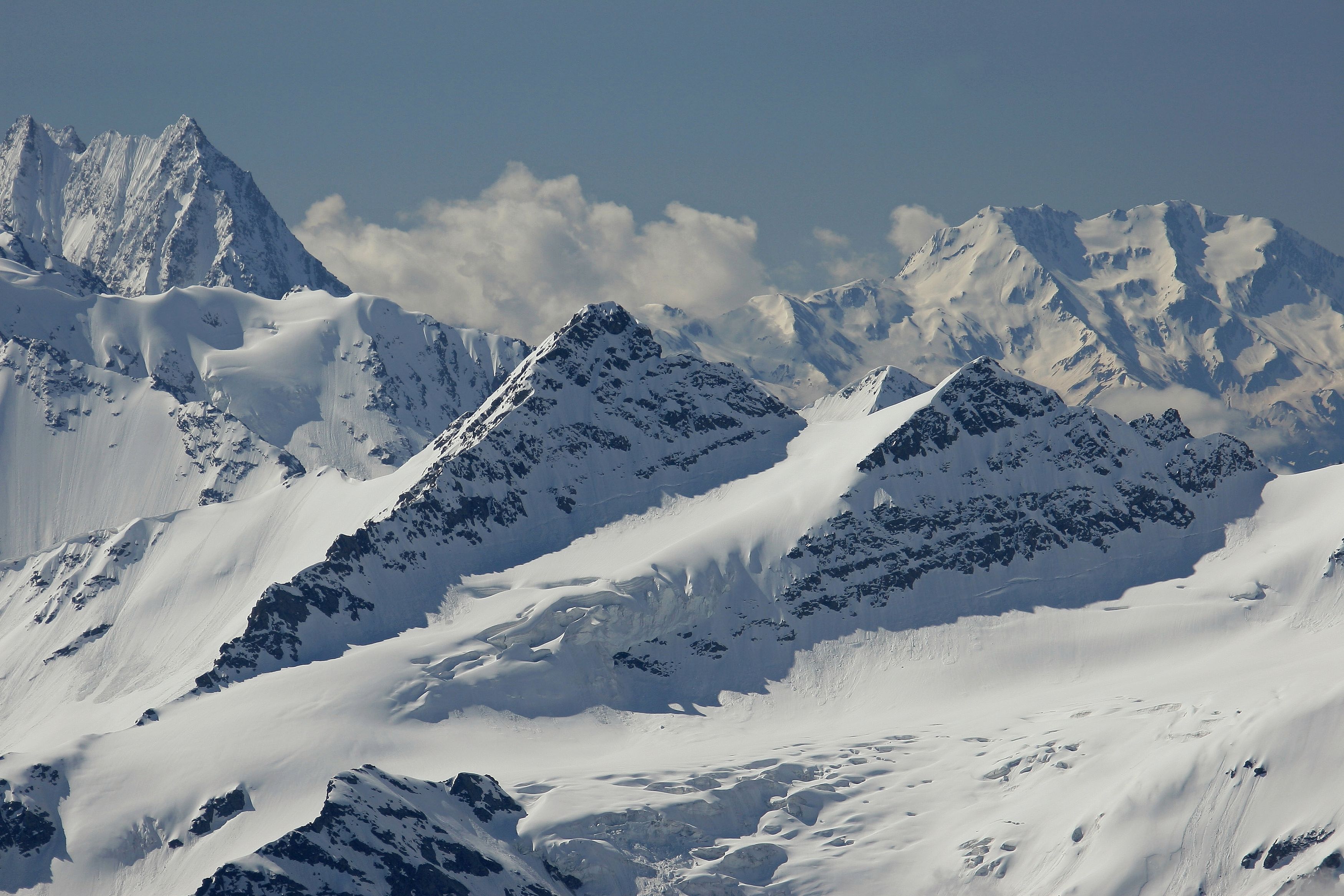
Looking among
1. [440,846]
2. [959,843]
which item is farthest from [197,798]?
[959,843]

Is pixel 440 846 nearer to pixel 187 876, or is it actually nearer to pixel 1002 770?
pixel 187 876

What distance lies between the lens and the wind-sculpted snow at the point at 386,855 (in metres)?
160

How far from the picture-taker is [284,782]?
196375 mm

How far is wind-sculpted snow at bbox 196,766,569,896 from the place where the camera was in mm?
160250

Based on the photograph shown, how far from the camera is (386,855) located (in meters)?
165

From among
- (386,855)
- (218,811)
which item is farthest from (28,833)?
(386,855)

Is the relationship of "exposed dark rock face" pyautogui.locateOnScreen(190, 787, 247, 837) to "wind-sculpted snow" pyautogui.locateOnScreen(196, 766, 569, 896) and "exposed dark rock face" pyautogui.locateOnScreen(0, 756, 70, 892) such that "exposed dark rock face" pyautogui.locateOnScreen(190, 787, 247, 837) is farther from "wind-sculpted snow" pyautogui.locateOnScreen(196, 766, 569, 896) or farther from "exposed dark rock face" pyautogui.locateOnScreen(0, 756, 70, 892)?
"wind-sculpted snow" pyautogui.locateOnScreen(196, 766, 569, 896)

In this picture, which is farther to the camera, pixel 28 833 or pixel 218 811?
pixel 28 833

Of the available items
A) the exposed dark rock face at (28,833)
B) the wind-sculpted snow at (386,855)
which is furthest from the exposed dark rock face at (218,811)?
the wind-sculpted snow at (386,855)

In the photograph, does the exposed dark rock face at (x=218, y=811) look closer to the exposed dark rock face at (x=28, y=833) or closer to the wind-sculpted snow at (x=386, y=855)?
the exposed dark rock face at (x=28, y=833)

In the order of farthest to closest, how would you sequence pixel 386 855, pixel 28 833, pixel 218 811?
pixel 28 833
pixel 218 811
pixel 386 855

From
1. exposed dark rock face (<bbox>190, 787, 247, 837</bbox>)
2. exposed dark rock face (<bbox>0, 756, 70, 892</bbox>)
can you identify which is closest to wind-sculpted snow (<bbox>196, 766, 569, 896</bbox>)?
exposed dark rock face (<bbox>190, 787, 247, 837</bbox>)

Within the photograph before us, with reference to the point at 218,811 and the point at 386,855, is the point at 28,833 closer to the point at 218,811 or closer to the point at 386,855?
the point at 218,811

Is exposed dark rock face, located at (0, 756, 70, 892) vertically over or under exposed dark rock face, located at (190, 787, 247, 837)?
over
